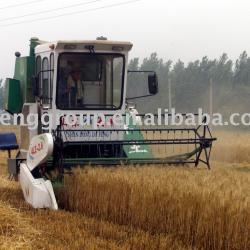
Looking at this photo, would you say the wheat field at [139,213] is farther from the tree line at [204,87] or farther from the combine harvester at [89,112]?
the tree line at [204,87]

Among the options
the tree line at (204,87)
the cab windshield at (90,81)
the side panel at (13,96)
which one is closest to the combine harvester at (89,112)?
the cab windshield at (90,81)

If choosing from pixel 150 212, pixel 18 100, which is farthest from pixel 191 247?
pixel 18 100

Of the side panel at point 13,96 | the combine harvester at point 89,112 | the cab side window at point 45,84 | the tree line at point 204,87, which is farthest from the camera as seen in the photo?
the tree line at point 204,87

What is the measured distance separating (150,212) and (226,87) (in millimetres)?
49297

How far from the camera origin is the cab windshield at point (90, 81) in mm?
8133

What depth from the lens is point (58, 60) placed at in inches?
319

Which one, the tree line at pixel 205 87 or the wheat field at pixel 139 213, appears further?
the tree line at pixel 205 87

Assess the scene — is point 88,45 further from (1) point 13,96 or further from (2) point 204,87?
(2) point 204,87

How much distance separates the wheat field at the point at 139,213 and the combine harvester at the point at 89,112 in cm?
51

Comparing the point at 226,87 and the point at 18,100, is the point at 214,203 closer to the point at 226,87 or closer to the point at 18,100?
the point at 18,100

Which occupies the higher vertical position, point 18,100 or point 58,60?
point 58,60

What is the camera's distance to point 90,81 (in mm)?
8328

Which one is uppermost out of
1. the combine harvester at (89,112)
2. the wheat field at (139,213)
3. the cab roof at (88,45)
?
the cab roof at (88,45)

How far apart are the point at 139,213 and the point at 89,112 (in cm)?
259
